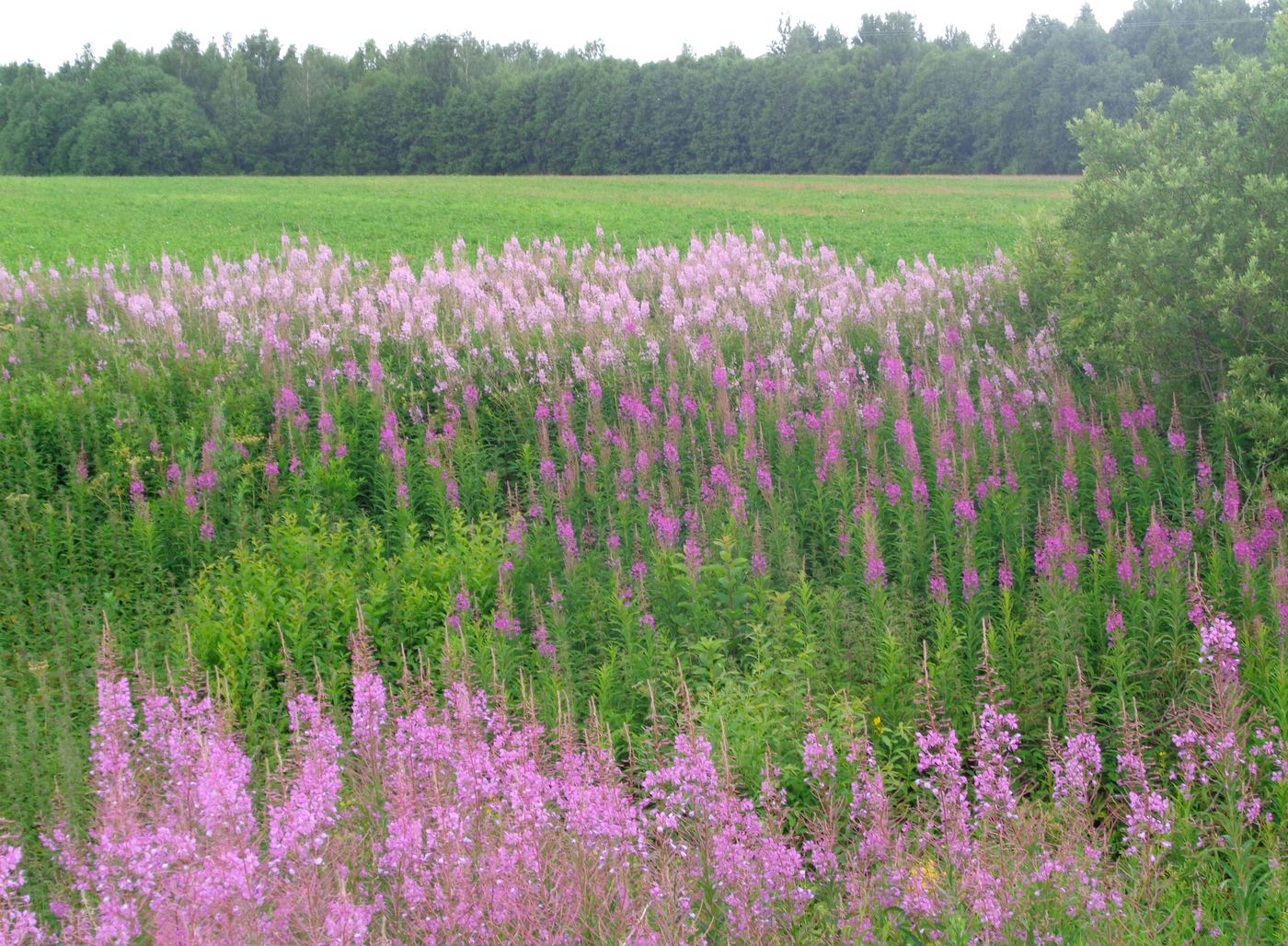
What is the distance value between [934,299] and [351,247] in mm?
14983

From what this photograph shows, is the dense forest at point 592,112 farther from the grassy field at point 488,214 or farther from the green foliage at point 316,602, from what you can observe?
the green foliage at point 316,602

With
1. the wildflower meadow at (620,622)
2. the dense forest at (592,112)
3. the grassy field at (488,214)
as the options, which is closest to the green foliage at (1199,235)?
the wildflower meadow at (620,622)

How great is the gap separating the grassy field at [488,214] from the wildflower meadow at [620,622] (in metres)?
5.33

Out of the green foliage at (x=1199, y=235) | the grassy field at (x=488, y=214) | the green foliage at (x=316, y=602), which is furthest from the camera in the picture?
the grassy field at (x=488, y=214)

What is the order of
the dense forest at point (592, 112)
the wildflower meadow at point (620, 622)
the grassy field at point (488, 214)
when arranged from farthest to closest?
the dense forest at point (592, 112), the grassy field at point (488, 214), the wildflower meadow at point (620, 622)

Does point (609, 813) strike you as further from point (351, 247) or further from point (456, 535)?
point (351, 247)

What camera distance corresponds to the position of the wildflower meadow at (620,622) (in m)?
3.20

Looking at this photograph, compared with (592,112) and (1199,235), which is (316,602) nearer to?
(1199,235)

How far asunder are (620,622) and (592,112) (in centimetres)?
7378

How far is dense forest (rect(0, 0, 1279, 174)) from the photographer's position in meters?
63.5

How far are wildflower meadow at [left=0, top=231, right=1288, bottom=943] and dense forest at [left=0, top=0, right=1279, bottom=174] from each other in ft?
184

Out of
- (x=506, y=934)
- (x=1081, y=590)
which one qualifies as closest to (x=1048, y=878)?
(x=506, y=934)

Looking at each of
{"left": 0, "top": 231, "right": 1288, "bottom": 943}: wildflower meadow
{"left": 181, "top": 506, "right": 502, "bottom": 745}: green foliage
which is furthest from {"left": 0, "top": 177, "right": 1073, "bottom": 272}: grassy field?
{"left": 181, "top": 506, "right": 502, "bottom": 745}: green foliage

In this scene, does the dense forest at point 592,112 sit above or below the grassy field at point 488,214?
above
